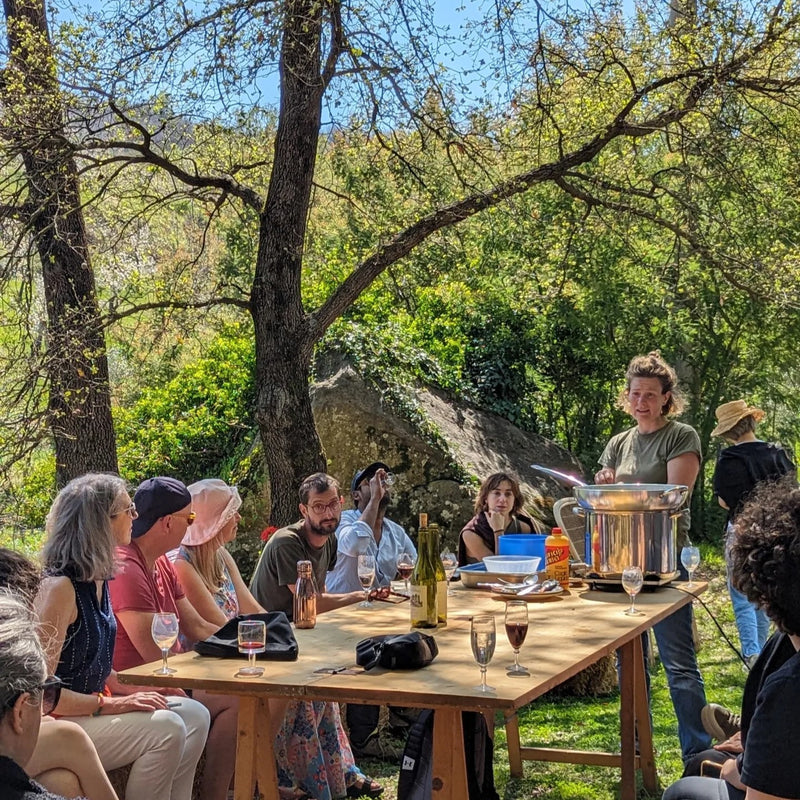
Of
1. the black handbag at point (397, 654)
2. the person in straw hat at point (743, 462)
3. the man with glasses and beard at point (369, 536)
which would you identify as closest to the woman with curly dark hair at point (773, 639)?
the black handbag at point (397, 654)

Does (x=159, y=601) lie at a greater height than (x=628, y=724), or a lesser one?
greater

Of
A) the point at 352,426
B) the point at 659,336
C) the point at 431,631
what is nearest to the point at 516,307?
the point at 659,336

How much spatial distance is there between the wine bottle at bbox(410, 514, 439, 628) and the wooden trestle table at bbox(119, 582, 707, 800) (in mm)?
72

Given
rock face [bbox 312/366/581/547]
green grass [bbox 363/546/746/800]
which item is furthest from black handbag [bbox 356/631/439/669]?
rock face [bbox 312/366/581/547]

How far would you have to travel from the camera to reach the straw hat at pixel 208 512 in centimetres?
443

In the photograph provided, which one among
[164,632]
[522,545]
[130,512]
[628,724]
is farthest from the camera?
[522,545]

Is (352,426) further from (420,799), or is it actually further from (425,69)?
(420,799)

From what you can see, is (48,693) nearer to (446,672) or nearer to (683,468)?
(446,672)

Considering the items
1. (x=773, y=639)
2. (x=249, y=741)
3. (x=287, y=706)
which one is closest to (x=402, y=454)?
(x=287, y=706)

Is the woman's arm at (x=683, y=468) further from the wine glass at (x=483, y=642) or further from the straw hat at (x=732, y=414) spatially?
the wine glass at (x=483, y=642)

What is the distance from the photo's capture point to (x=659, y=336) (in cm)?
1065

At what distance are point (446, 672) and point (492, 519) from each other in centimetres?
229

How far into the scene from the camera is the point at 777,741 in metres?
2.19

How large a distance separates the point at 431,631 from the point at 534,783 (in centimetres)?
150
